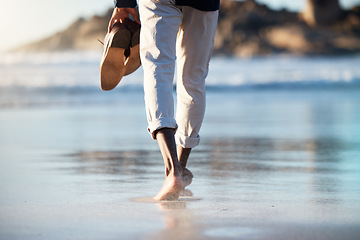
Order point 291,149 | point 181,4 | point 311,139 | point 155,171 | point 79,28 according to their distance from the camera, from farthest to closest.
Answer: point 79,28
point 311,139
point 291,149
point 155,171
point 181,4

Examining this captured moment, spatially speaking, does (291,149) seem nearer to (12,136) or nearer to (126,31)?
(126,31)

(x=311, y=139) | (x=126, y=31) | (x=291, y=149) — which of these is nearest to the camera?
(x=126, y=31)

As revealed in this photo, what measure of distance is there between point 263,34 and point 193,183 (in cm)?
6272

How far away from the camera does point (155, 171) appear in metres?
2.98

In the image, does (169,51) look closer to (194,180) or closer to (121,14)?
(121,14)

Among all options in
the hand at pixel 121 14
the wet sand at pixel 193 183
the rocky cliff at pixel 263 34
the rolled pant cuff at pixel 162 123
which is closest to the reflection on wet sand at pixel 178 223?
the wet sand at pixel 193 183

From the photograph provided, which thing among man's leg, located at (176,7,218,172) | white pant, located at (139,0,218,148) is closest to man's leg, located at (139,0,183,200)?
white pant, located at (139,0,218,148)

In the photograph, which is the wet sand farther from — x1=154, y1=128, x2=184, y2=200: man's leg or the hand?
the hand

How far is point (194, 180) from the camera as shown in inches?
107

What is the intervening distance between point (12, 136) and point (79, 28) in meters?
77.9

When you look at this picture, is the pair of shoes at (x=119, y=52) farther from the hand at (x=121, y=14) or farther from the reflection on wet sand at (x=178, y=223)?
the reflection on wet sand at (x=178, y=223)

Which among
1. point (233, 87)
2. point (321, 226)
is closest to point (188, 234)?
point (321, 226)

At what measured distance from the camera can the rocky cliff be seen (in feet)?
184

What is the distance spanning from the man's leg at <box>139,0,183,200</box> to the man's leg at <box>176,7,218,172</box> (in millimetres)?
109
